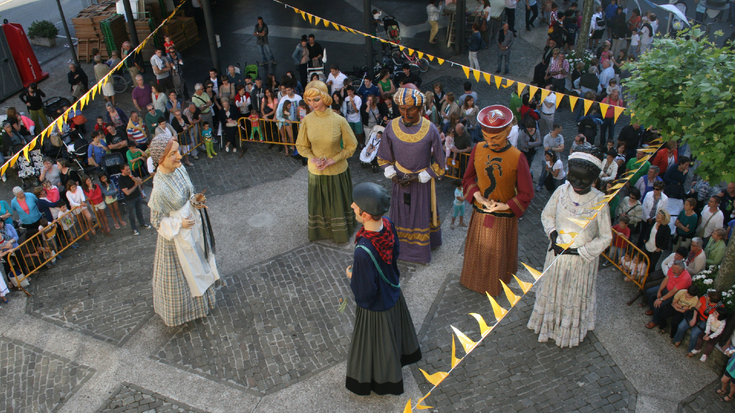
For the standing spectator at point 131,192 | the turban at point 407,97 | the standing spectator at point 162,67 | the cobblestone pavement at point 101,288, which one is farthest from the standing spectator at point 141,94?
the turban at point 407,97

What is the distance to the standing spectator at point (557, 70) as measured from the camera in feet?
43.8

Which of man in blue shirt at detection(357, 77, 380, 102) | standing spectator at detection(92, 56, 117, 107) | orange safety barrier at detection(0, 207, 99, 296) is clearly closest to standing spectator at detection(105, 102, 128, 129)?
standing spectator at detection(92, 56, 117, 107)

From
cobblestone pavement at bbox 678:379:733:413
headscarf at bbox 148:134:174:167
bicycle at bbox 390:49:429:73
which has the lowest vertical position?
cobblestone pavement at bbox 678:379:733:413

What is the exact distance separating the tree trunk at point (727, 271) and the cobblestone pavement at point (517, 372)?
155 cm

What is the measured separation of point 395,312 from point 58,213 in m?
6.09

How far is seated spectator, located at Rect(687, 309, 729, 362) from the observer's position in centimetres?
701

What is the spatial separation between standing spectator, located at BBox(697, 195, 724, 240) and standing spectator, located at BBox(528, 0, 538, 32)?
1085cm

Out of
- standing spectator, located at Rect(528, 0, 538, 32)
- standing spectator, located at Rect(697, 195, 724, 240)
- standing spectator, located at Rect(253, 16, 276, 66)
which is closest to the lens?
standing spectator, located at Rect(697, 195, 724, 240)

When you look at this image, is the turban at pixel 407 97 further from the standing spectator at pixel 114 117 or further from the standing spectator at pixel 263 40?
the standing spectator at pixel 263 40

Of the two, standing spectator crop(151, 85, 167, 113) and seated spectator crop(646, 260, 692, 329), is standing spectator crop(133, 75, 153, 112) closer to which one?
standing spectator crop(151, 85, 167, 113)

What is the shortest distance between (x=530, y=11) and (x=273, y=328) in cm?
1381

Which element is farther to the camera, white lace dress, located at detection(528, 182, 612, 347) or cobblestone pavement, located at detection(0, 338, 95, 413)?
cobblestone pavement, located at detection(0, 338, 95, 413)

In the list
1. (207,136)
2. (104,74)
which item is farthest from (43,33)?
(207,136)

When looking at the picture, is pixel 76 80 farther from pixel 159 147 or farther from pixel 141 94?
pixel 159 147
